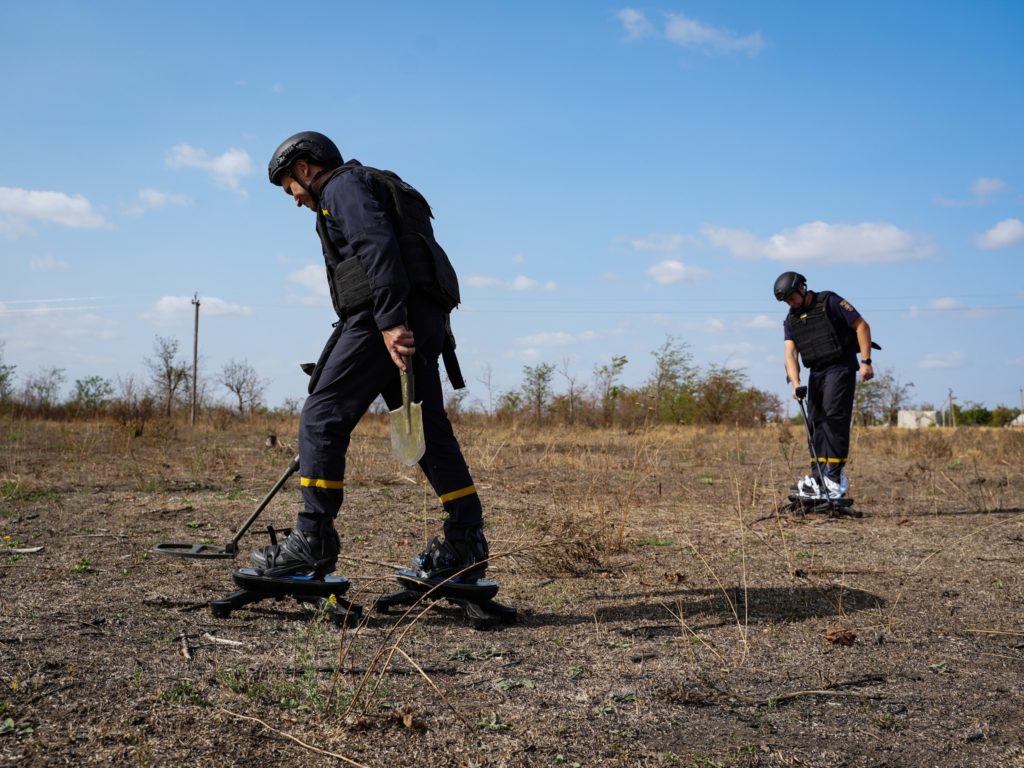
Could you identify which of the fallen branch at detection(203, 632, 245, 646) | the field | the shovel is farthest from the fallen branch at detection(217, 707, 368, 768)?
the shovel

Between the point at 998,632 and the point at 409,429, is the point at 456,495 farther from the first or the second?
the point at 998,632

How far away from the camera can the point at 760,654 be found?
3.35 metres

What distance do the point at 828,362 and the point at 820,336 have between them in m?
0.27

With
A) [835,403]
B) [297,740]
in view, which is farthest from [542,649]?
[835,403]

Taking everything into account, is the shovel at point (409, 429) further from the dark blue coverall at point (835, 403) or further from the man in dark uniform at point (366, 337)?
the dark blue coverall at point (835, 403)

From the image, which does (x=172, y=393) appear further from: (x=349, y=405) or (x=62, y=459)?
(x=349, y=405)

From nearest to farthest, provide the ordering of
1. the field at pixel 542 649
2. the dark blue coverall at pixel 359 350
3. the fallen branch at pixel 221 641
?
the field at pixel 542 649, the fallen branch at pixel 221 641, the dark blue coverall at pixel 359 350

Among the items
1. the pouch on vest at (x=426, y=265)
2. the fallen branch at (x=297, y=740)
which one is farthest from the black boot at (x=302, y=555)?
the fallen branch at (x=297, y=740)

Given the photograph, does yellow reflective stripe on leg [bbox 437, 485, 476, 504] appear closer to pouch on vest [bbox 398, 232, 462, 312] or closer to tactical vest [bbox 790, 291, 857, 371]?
pouch on vest [bbox 398, 232, 462, 312]

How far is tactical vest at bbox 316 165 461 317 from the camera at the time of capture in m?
3.76

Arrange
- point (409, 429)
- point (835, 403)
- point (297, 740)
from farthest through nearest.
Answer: point (835, 403) < point (409, 429) < point (297, 740)

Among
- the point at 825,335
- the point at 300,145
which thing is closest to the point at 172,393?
the point at 825,335

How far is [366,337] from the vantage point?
3.75 m

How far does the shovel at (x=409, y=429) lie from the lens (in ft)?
12.3
